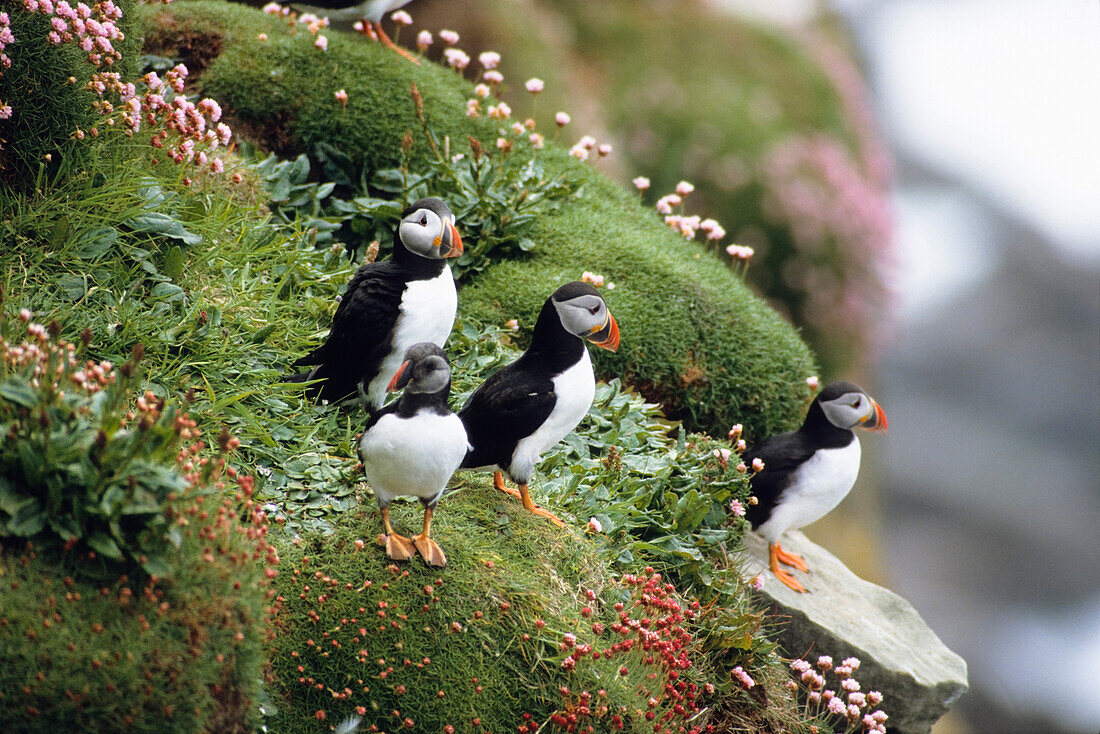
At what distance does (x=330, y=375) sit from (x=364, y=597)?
1.22 m

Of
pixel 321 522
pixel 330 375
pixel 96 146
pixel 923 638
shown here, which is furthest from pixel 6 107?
pixel 923 638

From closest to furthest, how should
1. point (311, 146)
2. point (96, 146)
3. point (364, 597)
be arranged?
point (364, 597) < point (96, 146) < point (311, 146)

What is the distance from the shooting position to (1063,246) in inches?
755

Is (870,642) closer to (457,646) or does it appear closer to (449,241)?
(457,646)

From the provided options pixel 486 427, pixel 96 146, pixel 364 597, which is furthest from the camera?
pixel 96 146

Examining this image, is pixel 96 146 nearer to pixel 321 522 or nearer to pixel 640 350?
pixel 321 522

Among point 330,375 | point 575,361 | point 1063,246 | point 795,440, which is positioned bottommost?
point 1063,246

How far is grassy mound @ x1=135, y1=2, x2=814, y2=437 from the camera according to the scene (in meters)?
5.83

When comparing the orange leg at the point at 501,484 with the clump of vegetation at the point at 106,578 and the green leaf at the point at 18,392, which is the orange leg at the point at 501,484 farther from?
the green leaf at the point at 18,392

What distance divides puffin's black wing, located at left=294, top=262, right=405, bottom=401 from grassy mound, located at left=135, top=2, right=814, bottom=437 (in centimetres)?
139

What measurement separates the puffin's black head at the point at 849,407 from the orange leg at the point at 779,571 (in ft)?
2.34

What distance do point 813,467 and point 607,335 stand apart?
159cm

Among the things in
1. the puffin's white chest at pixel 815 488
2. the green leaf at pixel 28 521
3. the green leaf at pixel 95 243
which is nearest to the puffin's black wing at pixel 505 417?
the green leaf at pixel 28 521

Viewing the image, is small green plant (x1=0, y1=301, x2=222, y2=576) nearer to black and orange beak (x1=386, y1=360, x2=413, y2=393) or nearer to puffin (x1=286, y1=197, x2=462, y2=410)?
black and orange beak (x1=386, y1=360, x2=413, y2=393)
